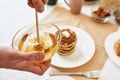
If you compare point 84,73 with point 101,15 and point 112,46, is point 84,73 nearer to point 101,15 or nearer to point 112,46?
point 112,46

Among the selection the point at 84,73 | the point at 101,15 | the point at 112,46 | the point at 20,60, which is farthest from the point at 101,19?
the point at 20,60

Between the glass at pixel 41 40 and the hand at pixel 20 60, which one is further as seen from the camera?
the glass at pixel 41 40

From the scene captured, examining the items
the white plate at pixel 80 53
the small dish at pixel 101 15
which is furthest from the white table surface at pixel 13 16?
the white plate at pixel 80 53

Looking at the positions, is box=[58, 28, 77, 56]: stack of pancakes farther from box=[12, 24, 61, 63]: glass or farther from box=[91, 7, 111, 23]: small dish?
box=[91, 7, 111, 23]: small dish

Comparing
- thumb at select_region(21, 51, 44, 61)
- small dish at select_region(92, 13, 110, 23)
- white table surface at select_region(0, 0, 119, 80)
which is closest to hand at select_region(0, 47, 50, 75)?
thumb at select_region(21, 51, 44, 61)

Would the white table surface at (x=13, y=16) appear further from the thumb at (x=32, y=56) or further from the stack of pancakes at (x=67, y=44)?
the thumb at (x=32, y=56)

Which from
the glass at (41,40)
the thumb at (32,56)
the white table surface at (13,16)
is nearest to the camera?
the thumb at (32,56)

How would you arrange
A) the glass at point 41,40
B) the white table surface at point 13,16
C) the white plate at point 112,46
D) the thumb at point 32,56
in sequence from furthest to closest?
the white table surface at point 13,16 < the white plate at point 112,46 < the glass at point 41,40 < the thumb at point 32,56

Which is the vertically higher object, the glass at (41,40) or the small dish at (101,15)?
the glass at (41,40)
